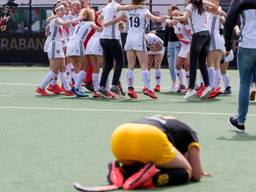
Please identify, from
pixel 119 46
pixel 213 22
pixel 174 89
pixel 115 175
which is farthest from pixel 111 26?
pixel 115 175

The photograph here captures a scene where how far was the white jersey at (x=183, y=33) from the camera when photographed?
1571 cm

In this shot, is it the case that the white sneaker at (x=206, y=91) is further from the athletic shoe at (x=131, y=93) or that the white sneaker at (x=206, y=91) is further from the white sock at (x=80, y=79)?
the white sock at (x=80, y=79)

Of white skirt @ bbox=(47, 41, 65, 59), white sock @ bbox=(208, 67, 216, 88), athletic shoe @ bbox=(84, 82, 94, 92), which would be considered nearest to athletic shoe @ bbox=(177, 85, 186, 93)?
white sock @ bbox=(208, 67, 216, 88)

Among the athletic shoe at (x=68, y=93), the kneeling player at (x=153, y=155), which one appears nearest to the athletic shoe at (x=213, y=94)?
the athletic shoe at (x=68, y=93)

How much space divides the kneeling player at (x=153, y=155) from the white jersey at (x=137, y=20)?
786 centimetres

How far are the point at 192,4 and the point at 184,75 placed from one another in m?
2.91

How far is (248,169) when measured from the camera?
22.1ft

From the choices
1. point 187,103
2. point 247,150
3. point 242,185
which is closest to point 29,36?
point 187,103

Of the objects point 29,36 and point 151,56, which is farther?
point 29,36

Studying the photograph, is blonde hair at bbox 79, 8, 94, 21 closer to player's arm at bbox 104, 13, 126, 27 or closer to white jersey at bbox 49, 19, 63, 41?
white jersey at bbox 49, 19, 63, 41

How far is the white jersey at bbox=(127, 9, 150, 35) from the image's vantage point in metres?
13.9

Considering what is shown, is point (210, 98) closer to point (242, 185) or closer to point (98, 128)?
point (98, 128)

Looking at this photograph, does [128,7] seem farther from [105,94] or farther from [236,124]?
[236,124]

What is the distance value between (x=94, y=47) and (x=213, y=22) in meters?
2.28
